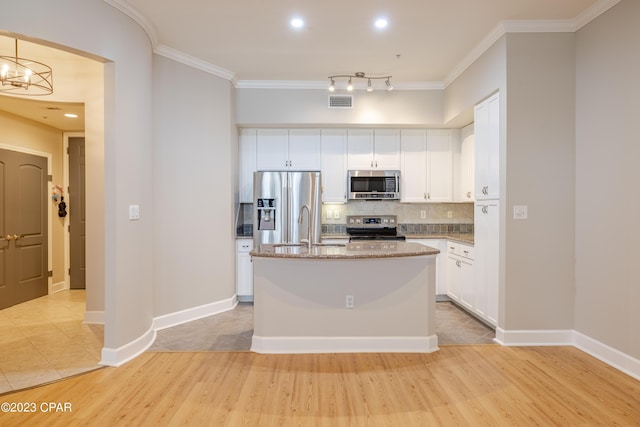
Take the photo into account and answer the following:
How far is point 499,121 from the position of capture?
3475 mm

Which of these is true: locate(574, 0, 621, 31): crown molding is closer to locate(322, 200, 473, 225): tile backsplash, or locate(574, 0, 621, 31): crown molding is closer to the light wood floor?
locate(322, 200, 473, 225): tile backsplash

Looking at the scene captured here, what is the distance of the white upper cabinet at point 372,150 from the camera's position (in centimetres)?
518

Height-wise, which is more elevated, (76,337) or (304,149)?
(304,149)

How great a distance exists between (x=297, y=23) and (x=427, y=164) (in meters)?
2.73

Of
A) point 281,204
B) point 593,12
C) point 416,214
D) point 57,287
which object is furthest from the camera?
point 57,287

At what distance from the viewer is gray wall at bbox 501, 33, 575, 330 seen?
3.35 meters

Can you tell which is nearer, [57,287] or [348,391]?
[348,391]

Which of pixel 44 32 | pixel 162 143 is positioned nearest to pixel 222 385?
pixel 162 143

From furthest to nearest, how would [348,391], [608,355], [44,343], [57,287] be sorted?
[57,287], [44,343], [608,355], [348,391]

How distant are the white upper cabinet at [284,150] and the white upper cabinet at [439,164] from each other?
5.28 ft

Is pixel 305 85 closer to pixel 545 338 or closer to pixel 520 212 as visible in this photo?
pixel 520 212

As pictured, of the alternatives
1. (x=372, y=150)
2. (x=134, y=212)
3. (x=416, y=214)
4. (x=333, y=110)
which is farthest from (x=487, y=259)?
(x=134, y=212)

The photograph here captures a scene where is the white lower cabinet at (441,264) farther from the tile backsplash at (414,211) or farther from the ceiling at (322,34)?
the ceiling at (322,34)

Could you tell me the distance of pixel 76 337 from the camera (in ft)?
11.8
